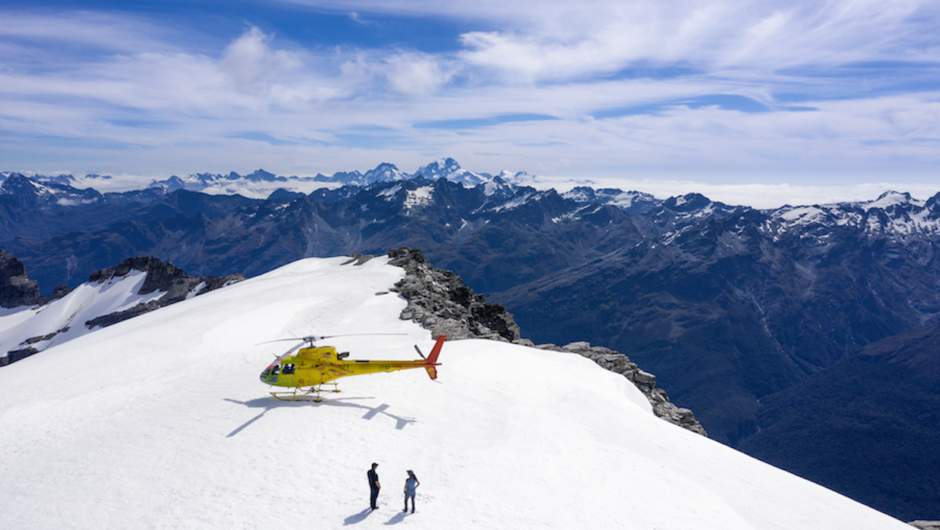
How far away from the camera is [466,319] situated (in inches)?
2566

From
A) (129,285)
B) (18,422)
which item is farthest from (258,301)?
(129,285)

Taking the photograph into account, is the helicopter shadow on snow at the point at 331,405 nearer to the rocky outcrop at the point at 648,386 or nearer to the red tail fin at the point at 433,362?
the red tail fin at the point at 433,362

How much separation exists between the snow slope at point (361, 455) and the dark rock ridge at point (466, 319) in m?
11.3

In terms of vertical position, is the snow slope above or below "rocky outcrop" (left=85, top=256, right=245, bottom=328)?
above

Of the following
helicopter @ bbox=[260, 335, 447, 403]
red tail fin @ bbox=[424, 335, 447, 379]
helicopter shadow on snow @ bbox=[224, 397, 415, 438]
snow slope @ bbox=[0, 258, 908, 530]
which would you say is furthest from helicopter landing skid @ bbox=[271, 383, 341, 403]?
red tail fin @ bbox=[424, 335, 447, 379]

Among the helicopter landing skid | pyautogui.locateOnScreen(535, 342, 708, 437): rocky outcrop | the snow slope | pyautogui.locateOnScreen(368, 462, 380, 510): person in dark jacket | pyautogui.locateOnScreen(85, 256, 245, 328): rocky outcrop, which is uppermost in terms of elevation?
pyautogui.locateOnScreen(368, 462, 380, 510): person in dark jacket

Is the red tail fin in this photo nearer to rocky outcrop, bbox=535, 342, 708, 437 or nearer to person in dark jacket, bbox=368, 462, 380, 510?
person in dark jacket, bbox=368, 462, 380, 510

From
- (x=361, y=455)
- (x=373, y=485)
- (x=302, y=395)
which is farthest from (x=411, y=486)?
(x=302, y=395)

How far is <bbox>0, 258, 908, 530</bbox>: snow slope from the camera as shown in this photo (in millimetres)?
19203

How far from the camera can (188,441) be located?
23500 millimetres

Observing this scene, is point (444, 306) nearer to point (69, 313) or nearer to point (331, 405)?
point (331, 405)

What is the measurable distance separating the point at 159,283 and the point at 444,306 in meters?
173

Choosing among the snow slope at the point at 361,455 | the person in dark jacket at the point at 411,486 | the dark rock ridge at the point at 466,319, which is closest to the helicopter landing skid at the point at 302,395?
the snow slope at the point at 361,455

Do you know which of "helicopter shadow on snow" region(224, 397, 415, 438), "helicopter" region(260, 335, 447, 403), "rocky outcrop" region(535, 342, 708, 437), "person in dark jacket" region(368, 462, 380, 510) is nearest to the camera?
"person in dark jacket" region(368, 462, 380, 510)
